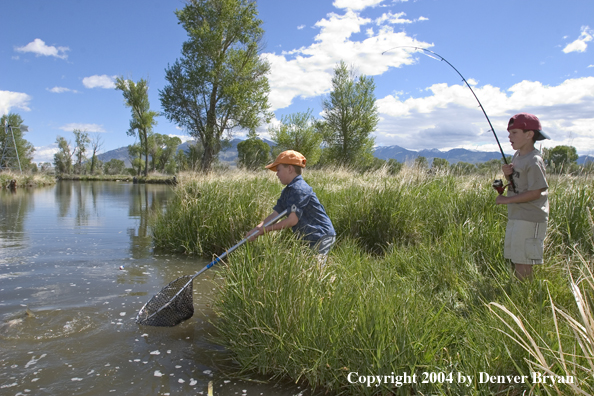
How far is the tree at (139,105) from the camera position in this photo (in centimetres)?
5406

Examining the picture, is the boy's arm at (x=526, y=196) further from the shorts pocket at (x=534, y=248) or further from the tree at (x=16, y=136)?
the tree at (x=16, y=136)

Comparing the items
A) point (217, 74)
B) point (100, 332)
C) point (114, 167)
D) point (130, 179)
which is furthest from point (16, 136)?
point (100, 332)

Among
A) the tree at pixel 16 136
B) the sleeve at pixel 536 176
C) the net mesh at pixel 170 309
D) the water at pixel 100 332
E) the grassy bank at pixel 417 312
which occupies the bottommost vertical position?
the water at pixel 100 332

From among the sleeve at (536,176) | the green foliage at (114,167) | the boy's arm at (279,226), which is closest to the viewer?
the sleeve at (536,176)

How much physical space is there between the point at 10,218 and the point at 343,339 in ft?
48.9

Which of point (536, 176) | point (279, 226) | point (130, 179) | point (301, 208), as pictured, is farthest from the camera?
point (130, 179)

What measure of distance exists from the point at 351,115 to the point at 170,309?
35.2m

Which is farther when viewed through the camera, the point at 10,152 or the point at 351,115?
the point at 10,152

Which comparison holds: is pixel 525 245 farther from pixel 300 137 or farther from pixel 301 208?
pixel 300 137

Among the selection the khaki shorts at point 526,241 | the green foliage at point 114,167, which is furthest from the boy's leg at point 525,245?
the green foliage at point 114,167

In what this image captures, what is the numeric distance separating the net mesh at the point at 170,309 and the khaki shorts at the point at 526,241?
11.1ft

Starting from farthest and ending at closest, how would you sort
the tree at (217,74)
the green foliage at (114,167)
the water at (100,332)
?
the green foliage at (114,167) < the tree at (217,74) < the water at (100,332)

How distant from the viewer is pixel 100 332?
4238mm

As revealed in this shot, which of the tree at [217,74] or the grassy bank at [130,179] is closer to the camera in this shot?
the tree at [217,74]
